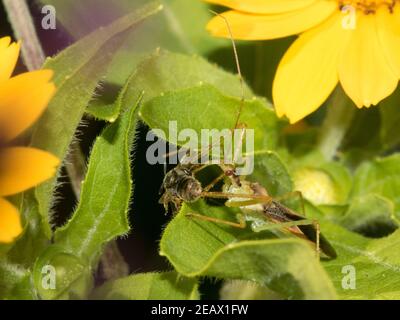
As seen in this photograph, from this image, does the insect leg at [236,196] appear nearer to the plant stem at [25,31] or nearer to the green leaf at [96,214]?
the green leaf at [96,214]

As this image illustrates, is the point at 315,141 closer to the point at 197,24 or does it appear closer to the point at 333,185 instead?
the point at 333,185

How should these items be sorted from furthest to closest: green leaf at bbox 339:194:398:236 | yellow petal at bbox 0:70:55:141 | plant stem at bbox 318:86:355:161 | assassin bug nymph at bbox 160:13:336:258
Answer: plant stem at bbox 318:86:355:161, green leaf at bbox 339:194:398:236, assassin bug nymph at bbox 160:13:336:258, yellow petal at bbox 0:70:55:141

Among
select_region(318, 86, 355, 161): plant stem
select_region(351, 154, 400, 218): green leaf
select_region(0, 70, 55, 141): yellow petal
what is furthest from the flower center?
select_region(0, 70, 55, 141): yellow petal

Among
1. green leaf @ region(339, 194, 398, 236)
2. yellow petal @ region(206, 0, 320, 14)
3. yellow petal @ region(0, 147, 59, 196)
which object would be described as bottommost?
green leaf @ region(339, 194, 398, 236)

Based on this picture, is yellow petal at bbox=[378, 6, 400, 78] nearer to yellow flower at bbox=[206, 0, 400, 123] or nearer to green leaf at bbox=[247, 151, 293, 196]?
yellow flower at bbox=[206, 0, 400, 123]

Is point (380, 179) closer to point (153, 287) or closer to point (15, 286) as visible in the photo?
point (153, 287)

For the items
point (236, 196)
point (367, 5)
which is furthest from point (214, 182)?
point (367, 5)

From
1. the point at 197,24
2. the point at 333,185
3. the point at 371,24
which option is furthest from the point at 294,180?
the point at 197,24
